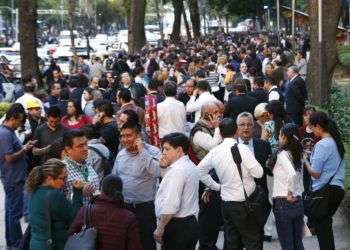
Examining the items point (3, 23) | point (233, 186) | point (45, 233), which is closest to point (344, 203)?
point (233, 186)

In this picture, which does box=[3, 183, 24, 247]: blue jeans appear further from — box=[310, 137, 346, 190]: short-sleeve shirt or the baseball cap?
box=[310, 137, 346, 190]: short-sleeve shirt

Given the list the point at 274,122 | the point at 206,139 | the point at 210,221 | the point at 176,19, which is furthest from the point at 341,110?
the point at 176,19

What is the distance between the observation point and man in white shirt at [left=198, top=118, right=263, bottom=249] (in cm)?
790

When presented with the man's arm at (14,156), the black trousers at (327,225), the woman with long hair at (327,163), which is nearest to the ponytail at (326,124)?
the woman with long hair at (327,163)

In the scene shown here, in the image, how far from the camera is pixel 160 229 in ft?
24.1

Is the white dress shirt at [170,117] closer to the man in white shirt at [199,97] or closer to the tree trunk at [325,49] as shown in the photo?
the man in white shirt at [199,97]

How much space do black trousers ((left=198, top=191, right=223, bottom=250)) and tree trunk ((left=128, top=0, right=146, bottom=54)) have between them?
31129 millimetres

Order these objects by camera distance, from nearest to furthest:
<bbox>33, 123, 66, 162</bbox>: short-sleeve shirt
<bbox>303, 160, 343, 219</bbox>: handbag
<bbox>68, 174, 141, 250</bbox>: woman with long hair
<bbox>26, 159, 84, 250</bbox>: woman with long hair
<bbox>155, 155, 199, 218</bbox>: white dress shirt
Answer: <bbox>68, 174, 141, 250</bbox>: woman with long hair, <bbox>26, 159, 84, 250</bbox>: woman with long hair, <bbox>155, 155, 199, 218</bbox>: white dress shirt, <bbox>303, 160, 343, 219</bbox>: handbag, <bbox>33, 123, 66, 162</bbox>: short-sleeve shirt

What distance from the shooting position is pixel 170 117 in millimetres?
11938

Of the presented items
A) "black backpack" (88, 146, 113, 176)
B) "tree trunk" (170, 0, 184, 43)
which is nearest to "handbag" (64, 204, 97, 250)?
"black backpack" (88, 146, 113, 176)

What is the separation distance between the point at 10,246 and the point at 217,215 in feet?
8.39

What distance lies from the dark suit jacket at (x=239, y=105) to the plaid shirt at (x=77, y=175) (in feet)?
17.2

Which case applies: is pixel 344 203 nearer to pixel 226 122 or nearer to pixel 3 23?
pixel 226 122

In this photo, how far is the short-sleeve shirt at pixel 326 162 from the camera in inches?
325
